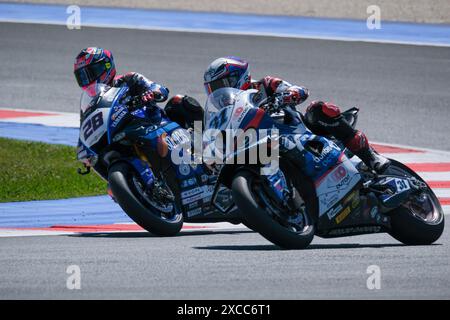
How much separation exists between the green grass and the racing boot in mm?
3716

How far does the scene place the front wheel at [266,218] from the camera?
812cm

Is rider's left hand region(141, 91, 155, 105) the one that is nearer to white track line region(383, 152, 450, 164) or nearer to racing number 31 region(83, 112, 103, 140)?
racing number 31 region(83, 112, 103, 140)

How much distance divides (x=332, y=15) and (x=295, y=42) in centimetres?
273

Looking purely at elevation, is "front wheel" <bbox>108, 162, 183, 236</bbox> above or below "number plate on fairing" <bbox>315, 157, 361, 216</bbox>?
below

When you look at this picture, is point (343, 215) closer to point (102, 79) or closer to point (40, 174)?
point (102, 79)

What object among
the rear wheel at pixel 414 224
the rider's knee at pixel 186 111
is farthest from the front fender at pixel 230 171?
the rider's knee at pixel 186 111

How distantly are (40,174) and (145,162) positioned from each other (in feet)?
10.2

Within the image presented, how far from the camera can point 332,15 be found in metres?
23.5

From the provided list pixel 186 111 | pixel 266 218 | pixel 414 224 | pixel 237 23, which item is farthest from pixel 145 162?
pixel 237 23

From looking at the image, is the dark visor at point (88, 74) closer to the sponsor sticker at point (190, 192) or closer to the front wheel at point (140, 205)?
the front wheel at point (140, 205)

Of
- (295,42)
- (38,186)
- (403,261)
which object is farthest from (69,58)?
A: (403,261)

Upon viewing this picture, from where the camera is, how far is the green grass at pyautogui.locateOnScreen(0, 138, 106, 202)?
39.7ft

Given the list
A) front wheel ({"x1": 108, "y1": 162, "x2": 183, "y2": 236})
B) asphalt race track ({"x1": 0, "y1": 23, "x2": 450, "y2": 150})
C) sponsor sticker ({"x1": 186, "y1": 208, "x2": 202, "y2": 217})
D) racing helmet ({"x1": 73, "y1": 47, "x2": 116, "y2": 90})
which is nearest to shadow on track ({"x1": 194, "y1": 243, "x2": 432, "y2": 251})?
front wheel ({"x1": 108, "y1": 162, "x2": 183, "y2": 236})

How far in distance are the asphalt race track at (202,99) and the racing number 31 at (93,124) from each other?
807 millimetres
